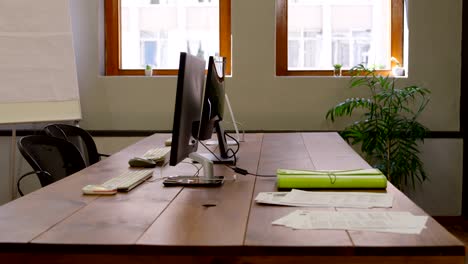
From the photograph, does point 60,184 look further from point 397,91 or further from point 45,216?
point 397,91

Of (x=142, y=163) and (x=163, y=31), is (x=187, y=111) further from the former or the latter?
(x=163, y=31)

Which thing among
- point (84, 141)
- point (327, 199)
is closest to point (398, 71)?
point (84, 141)

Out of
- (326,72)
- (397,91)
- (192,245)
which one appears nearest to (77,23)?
(326,72)

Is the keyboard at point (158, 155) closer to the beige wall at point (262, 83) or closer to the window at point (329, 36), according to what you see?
the beige wall at point (262, 83)

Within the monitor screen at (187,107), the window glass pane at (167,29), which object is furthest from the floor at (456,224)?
the monitor screen at (187,107)

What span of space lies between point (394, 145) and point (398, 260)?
3727 millimetres

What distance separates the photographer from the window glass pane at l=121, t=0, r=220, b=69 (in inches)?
218

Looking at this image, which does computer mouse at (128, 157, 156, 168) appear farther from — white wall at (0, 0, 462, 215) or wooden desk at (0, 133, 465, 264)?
white wall at (0, 0, 462, 215)

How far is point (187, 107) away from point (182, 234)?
0.77 m

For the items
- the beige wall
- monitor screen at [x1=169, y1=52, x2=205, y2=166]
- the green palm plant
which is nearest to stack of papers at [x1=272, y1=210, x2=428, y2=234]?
monitor screen at [x1=169, y1=52, x2=205, y2=166]

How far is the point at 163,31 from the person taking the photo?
556 cm

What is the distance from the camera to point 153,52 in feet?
18.4

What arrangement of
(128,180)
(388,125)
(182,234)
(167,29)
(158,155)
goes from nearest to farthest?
(182,234)
(128,180)
(158,155)
(388,125)
(167,29)

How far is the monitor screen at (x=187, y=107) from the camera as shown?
86.6 inches
